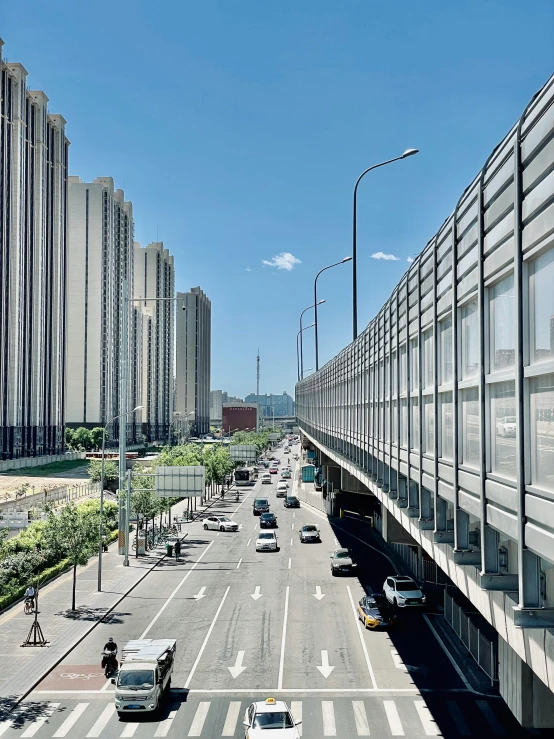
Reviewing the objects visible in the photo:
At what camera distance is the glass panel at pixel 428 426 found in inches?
659

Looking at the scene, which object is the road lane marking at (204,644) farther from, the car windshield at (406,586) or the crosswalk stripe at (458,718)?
the car windshield at (406,586)

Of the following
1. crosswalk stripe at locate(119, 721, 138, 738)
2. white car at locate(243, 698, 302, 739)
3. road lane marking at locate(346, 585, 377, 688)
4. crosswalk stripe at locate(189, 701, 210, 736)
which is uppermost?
white car at locate(243, 698, 302, 739)

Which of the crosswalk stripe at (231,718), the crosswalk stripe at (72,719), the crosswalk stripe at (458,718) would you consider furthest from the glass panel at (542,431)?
the crosswalk stripe at (72,719)

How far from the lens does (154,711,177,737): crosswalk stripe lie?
20.7m

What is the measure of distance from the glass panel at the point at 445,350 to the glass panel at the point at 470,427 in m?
1.41

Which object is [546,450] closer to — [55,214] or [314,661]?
[314,661]

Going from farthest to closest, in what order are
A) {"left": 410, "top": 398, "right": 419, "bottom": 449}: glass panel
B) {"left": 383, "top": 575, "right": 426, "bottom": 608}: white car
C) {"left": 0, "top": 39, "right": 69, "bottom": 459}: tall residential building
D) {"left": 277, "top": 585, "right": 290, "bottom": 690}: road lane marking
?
{"left": 0, "top": 39, "right": 69, "bottom": 459}: tall residential building < {"left": 383, "top": 575, "right": 426, "bottom": 608}: white car < {"left": 277, "top": 585, "right": 290, "bottom": 690}: road lane marking < {"left": 410, "top": 398, "right": 419, "bottom": 449}: glass panel

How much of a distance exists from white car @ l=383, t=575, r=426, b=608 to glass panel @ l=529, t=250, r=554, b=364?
93.7 feet

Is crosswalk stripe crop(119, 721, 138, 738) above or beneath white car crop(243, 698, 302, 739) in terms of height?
beneath

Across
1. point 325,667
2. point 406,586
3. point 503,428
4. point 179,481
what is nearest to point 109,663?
point 325,667

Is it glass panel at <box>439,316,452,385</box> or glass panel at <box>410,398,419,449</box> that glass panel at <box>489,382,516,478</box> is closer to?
glass panel at <box>439,316,452,385</box>

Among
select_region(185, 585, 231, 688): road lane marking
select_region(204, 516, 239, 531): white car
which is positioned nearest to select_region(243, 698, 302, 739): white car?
select_region(185, 585, 231, 688): road lane marking

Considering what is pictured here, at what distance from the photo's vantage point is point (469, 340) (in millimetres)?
13031

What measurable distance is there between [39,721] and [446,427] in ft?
50.1
